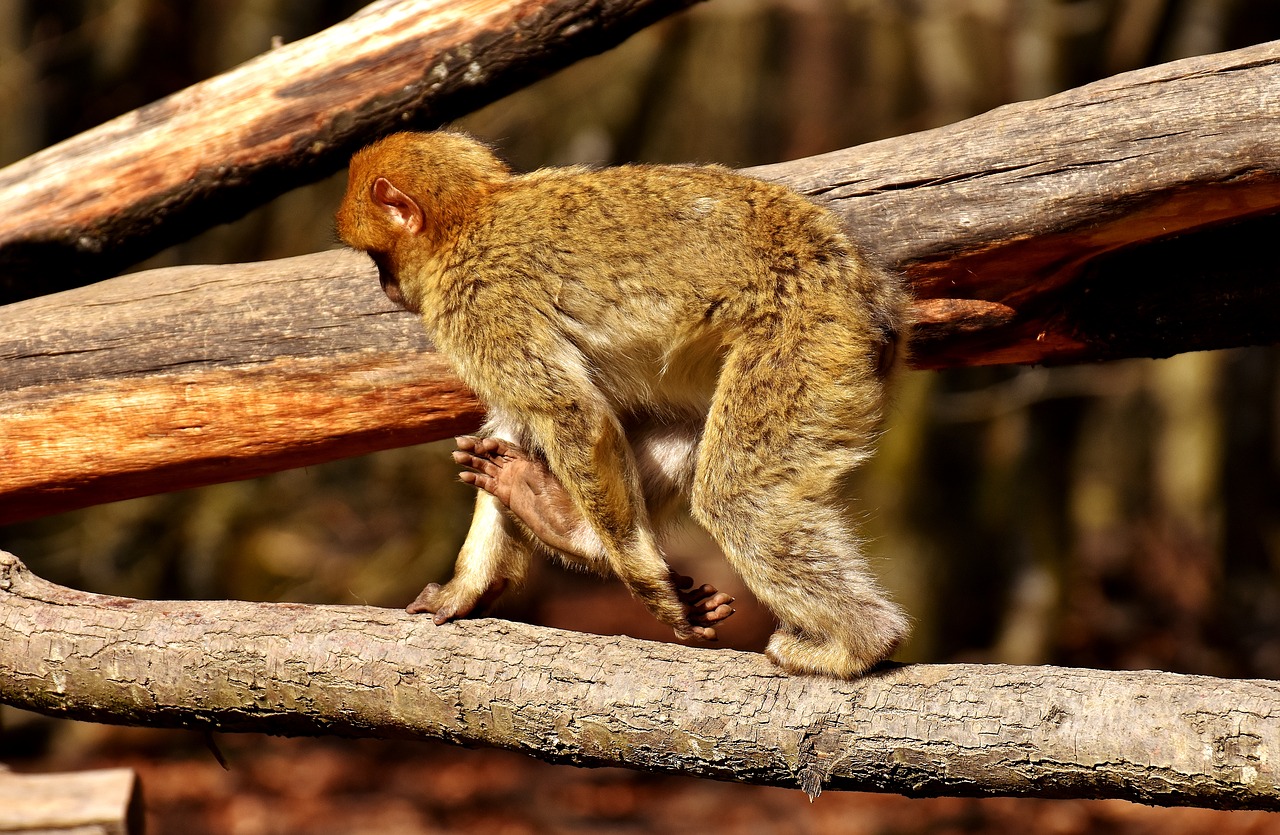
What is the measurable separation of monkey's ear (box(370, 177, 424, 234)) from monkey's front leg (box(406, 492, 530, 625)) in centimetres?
96

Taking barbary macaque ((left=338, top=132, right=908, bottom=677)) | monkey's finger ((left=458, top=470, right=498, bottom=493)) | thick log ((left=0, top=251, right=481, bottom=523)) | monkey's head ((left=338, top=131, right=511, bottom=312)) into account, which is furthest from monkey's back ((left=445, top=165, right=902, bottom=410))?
thick log ((left=0, top=251, right=481, bottom=523))

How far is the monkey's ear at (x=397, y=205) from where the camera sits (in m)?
4.01

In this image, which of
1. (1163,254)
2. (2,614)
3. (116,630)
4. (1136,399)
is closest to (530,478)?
(116,630)

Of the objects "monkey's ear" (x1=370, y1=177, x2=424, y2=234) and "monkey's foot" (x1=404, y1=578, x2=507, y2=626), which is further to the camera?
"monkey's ear" (x1=370, y1=177, x2=424, y2=234)

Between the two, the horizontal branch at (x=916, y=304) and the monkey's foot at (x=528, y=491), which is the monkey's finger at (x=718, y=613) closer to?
the monkey's foot at (x=528, y=491)

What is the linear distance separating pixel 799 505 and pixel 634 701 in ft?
2.36

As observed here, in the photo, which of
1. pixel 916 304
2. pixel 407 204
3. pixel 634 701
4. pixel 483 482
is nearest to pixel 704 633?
pixel 634 701

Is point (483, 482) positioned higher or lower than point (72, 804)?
higher

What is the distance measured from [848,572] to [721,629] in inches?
380

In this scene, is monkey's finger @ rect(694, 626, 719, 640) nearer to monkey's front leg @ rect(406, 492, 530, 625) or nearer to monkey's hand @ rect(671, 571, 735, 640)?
monkey's hand @ rect(671, 571, 735, 640)

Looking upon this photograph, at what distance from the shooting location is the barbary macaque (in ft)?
11.2

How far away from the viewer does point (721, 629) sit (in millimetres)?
12914

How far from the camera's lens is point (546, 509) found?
387cm

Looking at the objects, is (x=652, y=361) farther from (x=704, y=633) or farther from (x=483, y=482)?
(x=704, y=633)
